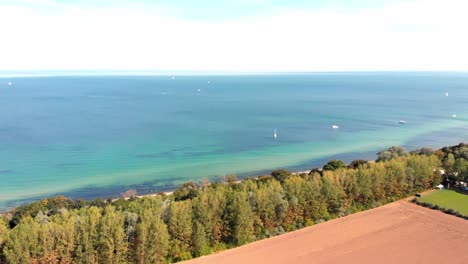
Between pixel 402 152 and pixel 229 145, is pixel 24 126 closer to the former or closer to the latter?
pixel 229 145

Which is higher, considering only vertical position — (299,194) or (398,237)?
(299,194)

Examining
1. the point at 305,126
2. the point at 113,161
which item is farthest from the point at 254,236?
the point at 305,126

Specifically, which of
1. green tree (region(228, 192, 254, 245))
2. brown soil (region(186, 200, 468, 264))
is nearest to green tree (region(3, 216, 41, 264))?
brown soil (region(186, 200, 468, 264))

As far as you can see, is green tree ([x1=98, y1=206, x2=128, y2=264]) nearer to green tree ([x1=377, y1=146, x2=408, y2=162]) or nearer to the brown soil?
the brown soil

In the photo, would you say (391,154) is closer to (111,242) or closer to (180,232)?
(180,232)

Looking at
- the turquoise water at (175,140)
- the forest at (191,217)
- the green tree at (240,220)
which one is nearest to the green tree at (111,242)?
the forest at (191,217)

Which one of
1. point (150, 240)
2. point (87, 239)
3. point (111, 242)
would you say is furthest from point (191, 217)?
point (87, 239)
